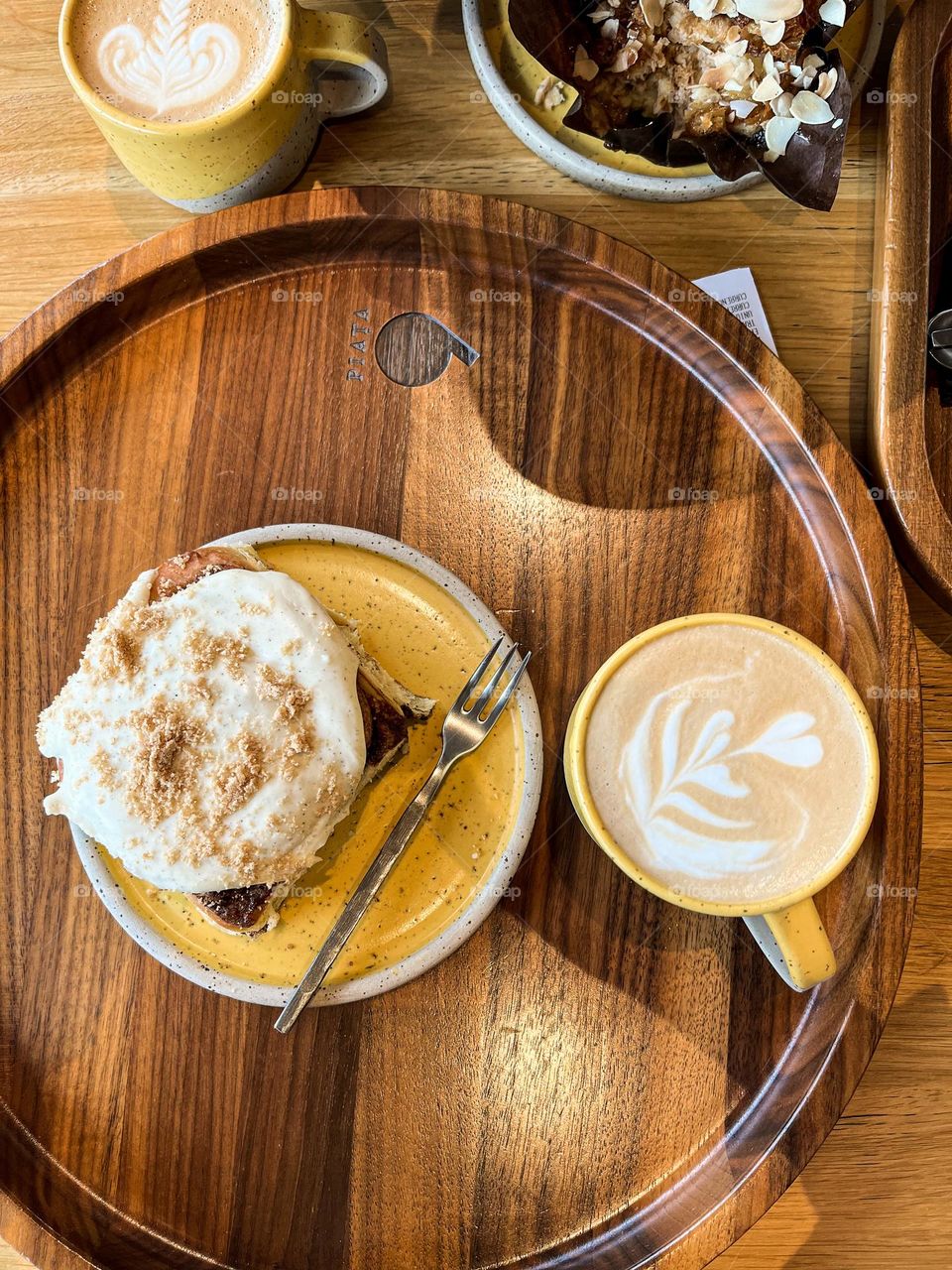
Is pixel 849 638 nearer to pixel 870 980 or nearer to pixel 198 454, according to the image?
pixel 870 980

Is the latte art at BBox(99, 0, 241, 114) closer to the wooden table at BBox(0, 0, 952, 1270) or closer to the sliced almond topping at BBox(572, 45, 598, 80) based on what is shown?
the wooden table at BBox(0, 0, 952, 1270)

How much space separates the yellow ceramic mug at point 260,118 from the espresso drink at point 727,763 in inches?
34.3

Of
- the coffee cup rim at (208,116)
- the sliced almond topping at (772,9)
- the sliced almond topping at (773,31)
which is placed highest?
the coffee cup rim at (208,116)

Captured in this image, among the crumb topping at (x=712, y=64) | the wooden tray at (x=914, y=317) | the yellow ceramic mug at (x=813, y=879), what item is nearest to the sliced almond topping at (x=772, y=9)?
the crumb topping at (x=712, y=64)

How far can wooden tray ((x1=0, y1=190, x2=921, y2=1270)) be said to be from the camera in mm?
1237

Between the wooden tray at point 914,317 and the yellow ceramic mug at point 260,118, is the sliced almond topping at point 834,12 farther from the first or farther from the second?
the yellow ceramic mug at point 260,118

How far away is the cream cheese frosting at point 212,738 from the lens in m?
1.11

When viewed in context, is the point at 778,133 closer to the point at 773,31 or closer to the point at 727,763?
the point at 773,31

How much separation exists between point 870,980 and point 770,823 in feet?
1.00

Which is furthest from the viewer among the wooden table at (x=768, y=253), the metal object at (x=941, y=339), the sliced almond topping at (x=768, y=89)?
the wooden table at (x=768, y=253)

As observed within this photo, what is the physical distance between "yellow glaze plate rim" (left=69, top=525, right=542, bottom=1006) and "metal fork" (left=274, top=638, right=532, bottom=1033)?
31mm

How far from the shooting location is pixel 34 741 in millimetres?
1320

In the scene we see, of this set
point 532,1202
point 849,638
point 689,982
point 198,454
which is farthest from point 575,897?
point 198,454

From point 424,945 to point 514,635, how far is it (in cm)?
44
